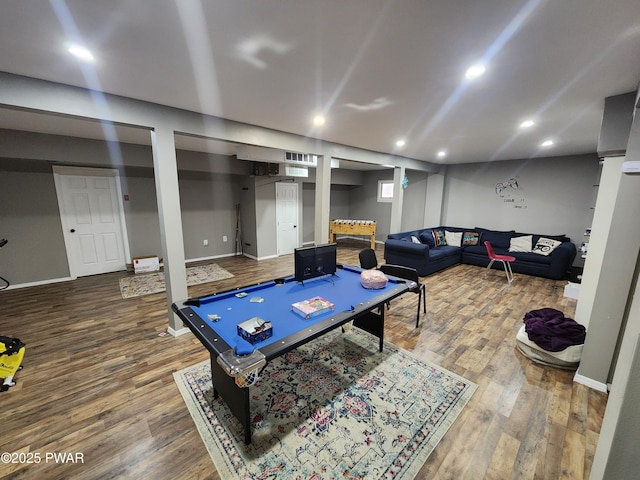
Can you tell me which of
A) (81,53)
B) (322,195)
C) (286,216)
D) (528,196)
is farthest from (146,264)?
(528,196)

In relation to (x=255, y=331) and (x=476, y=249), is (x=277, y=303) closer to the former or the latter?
(x=255, y=331)

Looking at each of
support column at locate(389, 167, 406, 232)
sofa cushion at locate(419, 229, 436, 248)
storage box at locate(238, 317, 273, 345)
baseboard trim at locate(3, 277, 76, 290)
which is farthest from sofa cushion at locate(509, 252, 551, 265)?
baseboard trim at locate(3, 277, 76, 290)

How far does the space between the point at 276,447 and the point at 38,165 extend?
19.0ft

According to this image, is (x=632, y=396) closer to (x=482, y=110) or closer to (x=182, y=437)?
(x=182, y=437)

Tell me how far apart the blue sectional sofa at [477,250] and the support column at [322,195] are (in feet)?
6.21

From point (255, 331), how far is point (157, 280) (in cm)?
415

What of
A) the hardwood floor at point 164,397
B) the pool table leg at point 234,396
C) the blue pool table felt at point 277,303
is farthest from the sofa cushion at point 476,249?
the pool table leg at point 234,396

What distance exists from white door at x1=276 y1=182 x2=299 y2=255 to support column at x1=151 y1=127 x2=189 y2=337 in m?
3.90

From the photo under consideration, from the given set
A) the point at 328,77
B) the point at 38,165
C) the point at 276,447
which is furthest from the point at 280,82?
the point at 38,165

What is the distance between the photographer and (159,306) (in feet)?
12.0

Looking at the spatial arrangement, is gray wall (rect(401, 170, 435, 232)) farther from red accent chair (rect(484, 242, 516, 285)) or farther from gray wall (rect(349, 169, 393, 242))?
red accent chair (rect(484, 242, 516, 285))

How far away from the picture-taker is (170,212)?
278 cm

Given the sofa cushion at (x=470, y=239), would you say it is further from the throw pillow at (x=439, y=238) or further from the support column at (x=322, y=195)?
the support column at (x=322, y=195)

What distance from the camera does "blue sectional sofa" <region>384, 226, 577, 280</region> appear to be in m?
5.08
